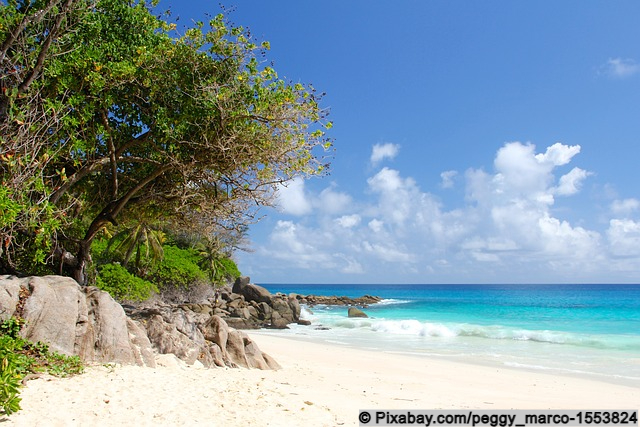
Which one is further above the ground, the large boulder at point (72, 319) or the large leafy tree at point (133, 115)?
the large leafy tree at point (133, 115)

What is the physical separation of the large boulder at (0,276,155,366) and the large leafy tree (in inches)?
43.0

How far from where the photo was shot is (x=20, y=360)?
704 centimetres

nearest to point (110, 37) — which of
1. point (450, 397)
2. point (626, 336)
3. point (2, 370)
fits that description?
point (2, 370)

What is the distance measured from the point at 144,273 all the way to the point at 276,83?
26456 mm

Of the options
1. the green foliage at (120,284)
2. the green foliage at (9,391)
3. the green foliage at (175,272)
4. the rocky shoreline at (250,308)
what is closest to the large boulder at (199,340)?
the green foliage at (9,391)

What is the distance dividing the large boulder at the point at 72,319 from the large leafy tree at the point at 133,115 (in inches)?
43.0

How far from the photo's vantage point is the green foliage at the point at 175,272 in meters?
35.2

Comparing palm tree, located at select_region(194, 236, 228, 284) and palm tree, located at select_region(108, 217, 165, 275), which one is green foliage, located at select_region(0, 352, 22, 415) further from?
palm tree, located at select_region(194, 236, 228, 284)

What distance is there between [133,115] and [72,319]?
16.1 feet

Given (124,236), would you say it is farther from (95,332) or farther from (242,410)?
(242,410)

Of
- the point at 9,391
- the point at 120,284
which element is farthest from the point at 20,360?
the point at 120,284

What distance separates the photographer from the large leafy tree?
30.0ft

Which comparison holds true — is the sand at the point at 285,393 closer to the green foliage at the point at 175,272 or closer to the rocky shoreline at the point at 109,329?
the rocky shoreline at the point at 109,329

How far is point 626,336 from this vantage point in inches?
1171
